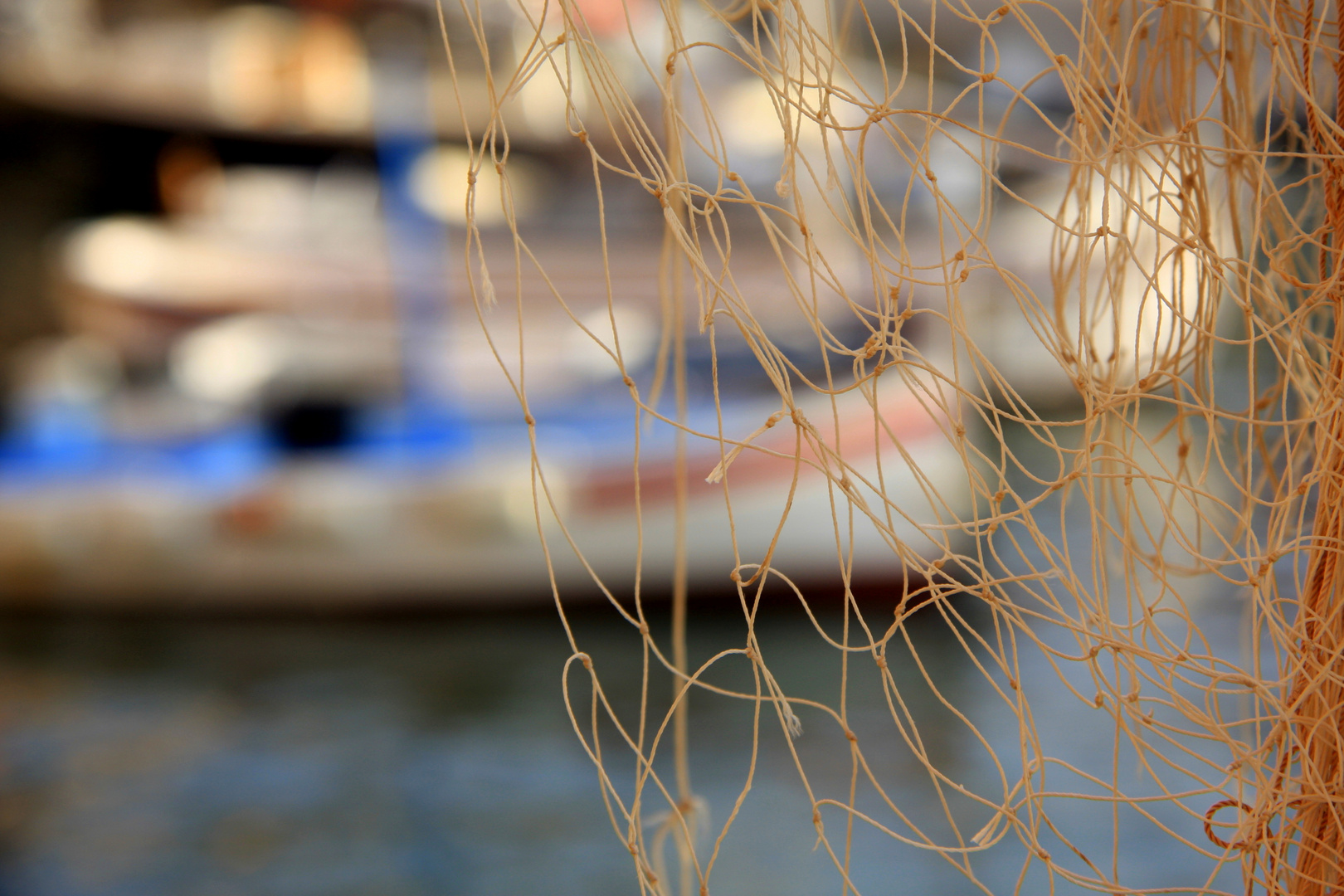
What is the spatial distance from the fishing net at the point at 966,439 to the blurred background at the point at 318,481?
0.30 feet

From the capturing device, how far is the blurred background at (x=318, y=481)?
2.97m

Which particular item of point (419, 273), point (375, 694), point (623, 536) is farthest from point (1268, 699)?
point (419, 273)

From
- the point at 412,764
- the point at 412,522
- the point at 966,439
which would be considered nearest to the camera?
the point at 966,439

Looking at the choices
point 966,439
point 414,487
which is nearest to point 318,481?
point 414,487

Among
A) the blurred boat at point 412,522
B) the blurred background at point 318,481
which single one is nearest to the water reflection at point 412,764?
the blurred background at point 318,481

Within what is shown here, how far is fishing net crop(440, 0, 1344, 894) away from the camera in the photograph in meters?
0.81

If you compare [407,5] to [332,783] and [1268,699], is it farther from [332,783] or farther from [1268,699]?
[1268,699]

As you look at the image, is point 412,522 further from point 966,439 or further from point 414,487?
point 966,439

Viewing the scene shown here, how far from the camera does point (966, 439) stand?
0.85 m

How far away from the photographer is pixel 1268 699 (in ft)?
2.64

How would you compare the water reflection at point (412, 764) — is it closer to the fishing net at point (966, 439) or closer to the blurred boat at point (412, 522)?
the fishing net at point (966, 439)


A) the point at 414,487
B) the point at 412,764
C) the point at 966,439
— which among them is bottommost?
the point at 412,764

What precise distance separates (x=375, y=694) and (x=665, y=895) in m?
3.36

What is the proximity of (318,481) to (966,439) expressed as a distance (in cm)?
450
